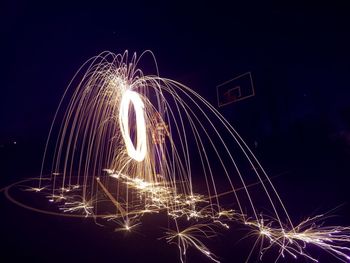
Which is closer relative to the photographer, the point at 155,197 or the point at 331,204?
the point at 331,204

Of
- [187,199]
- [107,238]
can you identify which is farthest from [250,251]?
[187,199]

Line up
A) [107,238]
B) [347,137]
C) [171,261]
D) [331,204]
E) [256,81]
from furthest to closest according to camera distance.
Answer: [256,81] < [347,137] < [331,204] < [107,238] < [171,261]

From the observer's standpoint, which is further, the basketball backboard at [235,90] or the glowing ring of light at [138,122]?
the basketball backboard at [235,90]

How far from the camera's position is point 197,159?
10.3m

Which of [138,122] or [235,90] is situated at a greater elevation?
[235,90]

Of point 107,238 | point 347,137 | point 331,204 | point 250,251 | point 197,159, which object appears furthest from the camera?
point 197,159

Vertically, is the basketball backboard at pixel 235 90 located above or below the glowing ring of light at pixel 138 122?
above

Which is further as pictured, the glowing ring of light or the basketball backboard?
the basketball backboard

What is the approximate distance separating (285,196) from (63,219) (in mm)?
4412

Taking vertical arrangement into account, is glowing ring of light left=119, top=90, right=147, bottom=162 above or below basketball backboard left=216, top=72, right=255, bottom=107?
below

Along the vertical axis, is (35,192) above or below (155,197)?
above

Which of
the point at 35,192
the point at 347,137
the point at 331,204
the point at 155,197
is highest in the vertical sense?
the point at 347,137

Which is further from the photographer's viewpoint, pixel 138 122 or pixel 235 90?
pixel 235 90

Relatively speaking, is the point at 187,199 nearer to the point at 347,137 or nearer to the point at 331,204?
the point at 331,204
